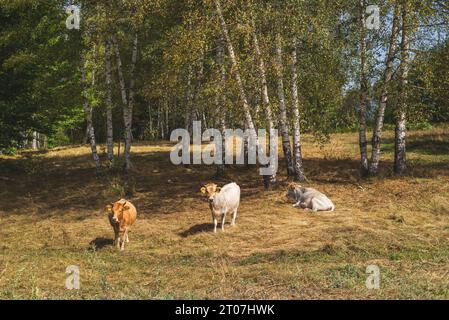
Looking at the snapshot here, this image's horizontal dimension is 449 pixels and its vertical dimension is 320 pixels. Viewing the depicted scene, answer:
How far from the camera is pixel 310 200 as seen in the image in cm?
1795

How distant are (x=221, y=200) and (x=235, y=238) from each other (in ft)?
4.87

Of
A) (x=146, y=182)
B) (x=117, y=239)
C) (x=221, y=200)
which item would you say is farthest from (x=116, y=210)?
(x=146, y=182)

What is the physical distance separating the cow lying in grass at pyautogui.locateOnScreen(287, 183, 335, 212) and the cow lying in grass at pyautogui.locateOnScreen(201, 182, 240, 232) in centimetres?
290

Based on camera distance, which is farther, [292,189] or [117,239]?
[292,189]

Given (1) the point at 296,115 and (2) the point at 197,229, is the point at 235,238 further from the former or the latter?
(1) the point at 296,115

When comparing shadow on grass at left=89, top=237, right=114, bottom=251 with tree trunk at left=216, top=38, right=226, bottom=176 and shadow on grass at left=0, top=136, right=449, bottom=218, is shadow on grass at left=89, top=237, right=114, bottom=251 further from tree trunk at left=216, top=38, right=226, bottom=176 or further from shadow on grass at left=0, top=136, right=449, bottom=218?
tree trunk at left=216, top=38, right=226, bottom=176

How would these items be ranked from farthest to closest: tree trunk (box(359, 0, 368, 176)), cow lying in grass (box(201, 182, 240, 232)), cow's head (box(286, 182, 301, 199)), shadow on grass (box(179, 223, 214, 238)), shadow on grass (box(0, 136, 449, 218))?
tree trunk (box(359, 0, 368, 176)) → shadow on grass (box(0, 136, 449, 218)) → cow's head (box(286, 182, 301, 199)) → shadow on grass (box(179, 223, 214, 238)) → cow lying in grass (box(201, 182, 240, 232))

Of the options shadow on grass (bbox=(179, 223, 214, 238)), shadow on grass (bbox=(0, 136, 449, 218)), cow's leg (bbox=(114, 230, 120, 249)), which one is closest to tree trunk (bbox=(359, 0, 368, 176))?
shadow on grass (bbox=(0, 136, 449, 218))

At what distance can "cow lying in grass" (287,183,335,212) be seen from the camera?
17.7m

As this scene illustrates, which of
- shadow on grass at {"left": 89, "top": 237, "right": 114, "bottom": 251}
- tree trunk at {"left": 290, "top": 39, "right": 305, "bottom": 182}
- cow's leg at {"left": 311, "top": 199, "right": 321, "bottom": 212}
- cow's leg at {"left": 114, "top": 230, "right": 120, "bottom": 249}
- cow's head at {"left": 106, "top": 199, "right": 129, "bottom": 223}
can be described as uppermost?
tree trunk at {"left": 290, "top": 39, "right": 305, "bottom": 182}

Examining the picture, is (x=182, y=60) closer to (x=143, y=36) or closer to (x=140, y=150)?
(x=143, y=36)

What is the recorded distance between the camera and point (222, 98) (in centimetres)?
2339

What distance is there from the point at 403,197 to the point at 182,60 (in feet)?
34.0
